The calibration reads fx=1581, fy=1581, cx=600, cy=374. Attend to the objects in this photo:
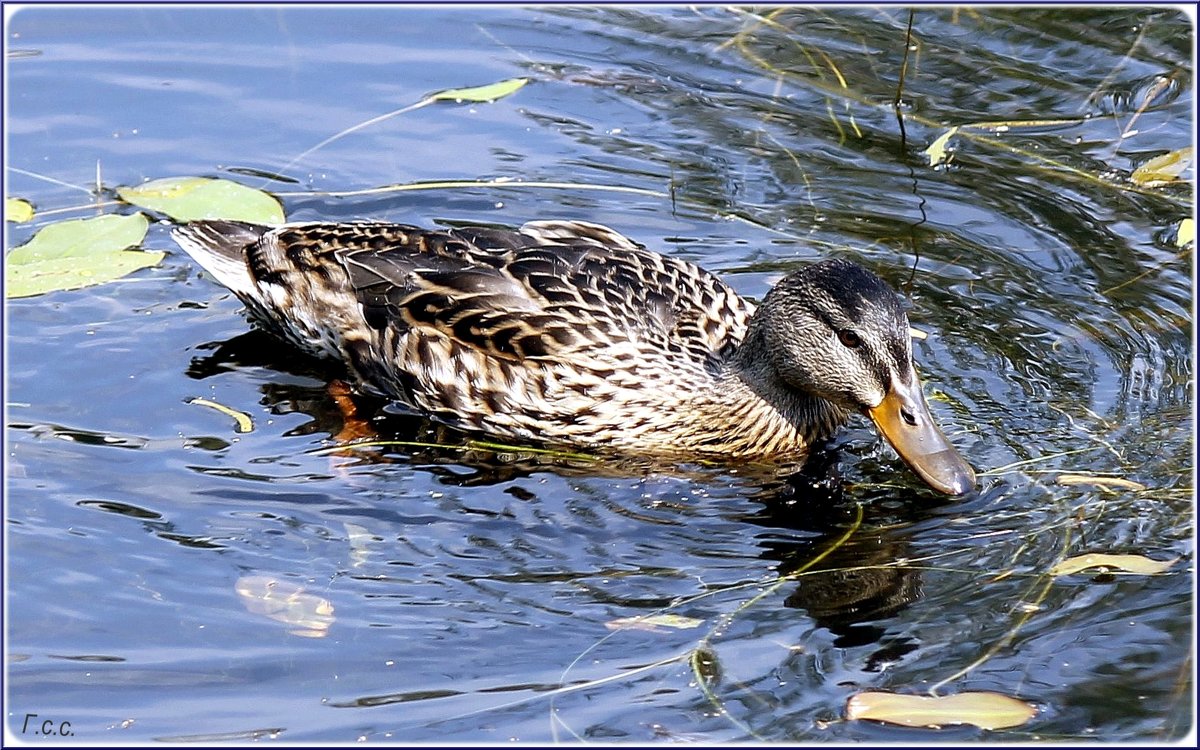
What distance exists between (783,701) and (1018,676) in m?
0.95

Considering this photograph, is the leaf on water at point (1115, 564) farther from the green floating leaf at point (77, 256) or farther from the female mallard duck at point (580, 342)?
the green floating leaf at point (77, 256)

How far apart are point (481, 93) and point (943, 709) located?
21.9 feet

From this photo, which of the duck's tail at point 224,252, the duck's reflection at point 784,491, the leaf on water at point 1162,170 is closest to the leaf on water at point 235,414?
the duck's reflection at point 784,491

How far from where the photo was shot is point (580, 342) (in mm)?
8258

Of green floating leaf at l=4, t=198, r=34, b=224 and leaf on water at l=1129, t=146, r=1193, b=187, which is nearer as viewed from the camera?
green floating leaf at l=4, t=198, r=34, b=224

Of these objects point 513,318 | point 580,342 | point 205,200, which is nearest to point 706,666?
point 580,342

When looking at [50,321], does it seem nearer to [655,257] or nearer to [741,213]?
[655,257]

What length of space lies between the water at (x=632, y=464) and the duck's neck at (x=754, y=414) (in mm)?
232

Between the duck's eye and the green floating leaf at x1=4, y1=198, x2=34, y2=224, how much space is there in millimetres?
5402

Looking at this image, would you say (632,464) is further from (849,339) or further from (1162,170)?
(1162,170)

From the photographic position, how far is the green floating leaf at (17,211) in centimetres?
998

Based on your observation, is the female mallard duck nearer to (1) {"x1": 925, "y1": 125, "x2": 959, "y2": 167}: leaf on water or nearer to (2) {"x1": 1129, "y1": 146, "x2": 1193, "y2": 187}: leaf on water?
(1) {"x1": 925, "y1": 125, "x2": 959, "y2": 167}: leaf on water

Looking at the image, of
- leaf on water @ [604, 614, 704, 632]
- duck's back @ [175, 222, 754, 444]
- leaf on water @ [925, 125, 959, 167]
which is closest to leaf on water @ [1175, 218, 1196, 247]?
leaf on water @ [925, 125, 959, 167]

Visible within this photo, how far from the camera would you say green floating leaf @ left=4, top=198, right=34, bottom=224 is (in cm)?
998
